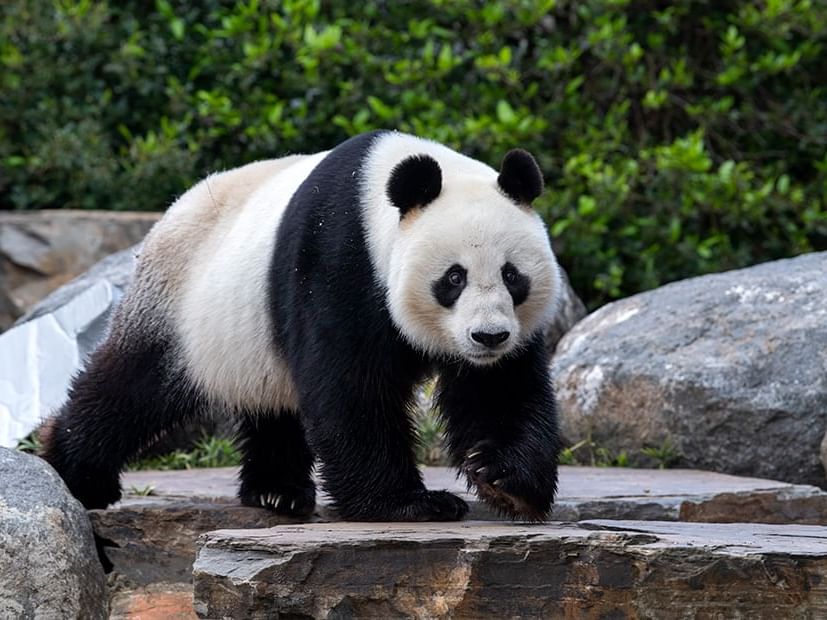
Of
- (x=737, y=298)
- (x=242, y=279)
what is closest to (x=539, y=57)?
(x=737, y=298)

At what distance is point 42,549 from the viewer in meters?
4.62

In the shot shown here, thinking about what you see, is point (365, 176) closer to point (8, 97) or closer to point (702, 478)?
point (702, 478)

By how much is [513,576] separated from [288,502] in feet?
5.53

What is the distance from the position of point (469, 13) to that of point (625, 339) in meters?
3.06

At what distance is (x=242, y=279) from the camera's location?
16.8 ft

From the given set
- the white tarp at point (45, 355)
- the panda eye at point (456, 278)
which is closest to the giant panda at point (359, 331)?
the panda eye at point (456, 278)

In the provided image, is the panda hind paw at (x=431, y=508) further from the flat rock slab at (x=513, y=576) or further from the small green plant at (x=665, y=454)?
the small green plant at (x=665, y=454)

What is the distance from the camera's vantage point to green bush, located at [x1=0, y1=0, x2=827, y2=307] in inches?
344

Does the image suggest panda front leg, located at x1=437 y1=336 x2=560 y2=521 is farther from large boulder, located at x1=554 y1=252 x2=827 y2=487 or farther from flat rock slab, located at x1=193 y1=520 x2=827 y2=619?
A: large boulder, located at x1=554 y1=252 x2=827 y2=487

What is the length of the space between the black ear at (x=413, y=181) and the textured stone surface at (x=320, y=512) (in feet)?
4.46

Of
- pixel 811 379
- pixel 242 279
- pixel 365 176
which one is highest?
pixel 365 176

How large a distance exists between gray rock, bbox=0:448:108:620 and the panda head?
1.41 m

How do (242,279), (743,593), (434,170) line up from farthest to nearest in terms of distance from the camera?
(242,279) → (434,170) → (743,593)

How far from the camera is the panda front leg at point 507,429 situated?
4508 mm
